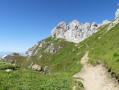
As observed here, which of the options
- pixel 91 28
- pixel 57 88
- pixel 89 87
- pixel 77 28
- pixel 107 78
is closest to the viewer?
pixel 57 88

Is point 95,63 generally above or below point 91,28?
below

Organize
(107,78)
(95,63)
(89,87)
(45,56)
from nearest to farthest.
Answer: (89,87) < (107,78) < (95,63) < (45,56)

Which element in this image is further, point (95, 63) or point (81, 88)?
point (95, 63)

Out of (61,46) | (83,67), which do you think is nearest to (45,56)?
(61,46)

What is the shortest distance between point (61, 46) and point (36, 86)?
125 metres

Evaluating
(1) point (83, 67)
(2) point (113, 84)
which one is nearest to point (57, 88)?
(2) point (113, 84)

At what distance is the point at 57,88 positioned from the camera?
1475cm

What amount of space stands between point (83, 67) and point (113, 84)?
34.5ft

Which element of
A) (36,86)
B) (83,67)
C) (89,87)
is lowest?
(89,87)

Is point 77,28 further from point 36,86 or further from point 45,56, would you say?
point 36,86

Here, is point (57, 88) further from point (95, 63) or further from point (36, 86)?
point (95, 63)

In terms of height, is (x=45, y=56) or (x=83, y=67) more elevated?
(x=45, y=56)

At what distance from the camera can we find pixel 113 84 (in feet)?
53.0

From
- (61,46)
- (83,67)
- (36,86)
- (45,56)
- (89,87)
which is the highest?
(61,46)
